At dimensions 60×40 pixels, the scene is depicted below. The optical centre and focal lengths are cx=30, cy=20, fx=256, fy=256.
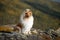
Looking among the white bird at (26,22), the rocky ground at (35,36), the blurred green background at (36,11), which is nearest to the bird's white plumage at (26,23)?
the white bird at (26,22)

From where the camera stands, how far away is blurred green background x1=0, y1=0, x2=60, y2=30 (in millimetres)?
5328

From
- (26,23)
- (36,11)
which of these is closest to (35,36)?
(26,23)

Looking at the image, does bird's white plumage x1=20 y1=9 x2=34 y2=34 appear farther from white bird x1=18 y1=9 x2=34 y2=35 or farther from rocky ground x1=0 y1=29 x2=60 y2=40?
rocky ground x1=0 y1=29 x2=60 y2=40

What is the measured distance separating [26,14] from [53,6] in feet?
4.22

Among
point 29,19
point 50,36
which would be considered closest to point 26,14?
point 29,19

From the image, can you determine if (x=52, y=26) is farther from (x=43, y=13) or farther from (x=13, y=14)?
(x=13, y=14)

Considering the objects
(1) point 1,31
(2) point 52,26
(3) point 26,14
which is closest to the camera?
(3) point 26,14

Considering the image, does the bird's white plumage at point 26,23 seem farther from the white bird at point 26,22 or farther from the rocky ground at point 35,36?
the rocky ground at point 35,36

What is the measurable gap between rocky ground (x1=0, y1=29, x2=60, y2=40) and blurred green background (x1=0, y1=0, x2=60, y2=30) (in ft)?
0.66

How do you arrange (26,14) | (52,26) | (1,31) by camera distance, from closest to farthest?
1. (26,14)
2. (1,31)
3. (52,26)

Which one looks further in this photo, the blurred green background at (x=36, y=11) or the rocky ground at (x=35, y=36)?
the blurred green background at (x=36, y=11)

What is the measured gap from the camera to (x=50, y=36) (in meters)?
4.96

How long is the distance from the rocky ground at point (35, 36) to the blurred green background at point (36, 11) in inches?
7.9

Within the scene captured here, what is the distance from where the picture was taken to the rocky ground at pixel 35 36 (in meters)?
4.44
